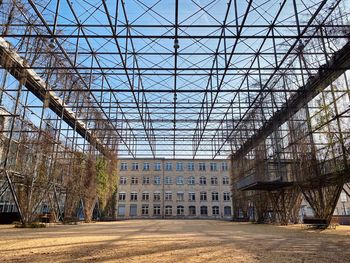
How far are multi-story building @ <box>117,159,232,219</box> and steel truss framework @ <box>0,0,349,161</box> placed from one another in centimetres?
2039

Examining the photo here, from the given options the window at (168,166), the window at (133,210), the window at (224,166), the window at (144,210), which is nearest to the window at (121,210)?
the window at (133,210)

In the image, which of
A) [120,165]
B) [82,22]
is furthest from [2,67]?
[120,165]

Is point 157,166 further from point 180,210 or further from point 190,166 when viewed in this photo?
point 180,210

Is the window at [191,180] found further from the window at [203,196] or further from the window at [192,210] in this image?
the window at [192,210]

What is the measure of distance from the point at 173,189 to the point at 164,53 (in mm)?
34710

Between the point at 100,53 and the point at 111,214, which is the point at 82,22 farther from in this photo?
the point at 111,214

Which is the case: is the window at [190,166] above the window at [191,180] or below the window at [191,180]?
above

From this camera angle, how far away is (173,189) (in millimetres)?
47844

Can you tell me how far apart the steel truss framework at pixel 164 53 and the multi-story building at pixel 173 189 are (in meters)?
20.4

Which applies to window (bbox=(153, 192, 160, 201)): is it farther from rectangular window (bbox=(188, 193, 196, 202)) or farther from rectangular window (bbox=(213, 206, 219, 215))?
rectangular window (bbox=(213, 206, 219, 215))

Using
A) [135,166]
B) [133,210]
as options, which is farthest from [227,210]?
[135,166]

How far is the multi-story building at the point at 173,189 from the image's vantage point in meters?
46.7

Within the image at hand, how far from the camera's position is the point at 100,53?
Answer: 16.8m

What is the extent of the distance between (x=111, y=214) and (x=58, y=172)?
16408 mm
